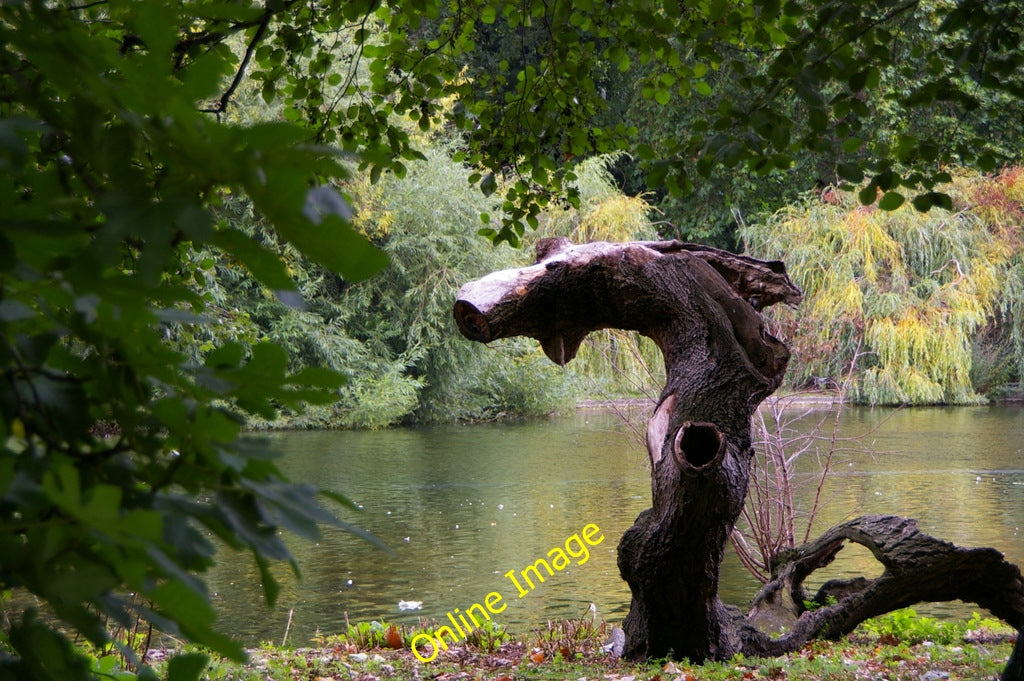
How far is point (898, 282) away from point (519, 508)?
914 cm

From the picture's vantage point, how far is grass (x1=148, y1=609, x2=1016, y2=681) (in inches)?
160

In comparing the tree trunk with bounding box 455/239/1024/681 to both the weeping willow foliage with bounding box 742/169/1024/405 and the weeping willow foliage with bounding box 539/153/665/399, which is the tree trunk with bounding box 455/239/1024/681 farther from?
the weeping willow foliage with bounding box 539/153/665/399

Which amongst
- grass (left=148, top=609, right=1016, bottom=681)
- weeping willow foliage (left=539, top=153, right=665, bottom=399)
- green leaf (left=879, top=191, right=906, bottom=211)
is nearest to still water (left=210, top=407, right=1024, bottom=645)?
grass (left=148, top=609, right=1016, bottom=681)

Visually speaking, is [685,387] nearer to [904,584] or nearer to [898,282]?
[904,584]

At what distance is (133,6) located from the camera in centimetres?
57

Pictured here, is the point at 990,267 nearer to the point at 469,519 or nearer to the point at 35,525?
the point at 469,519

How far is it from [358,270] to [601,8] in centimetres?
329

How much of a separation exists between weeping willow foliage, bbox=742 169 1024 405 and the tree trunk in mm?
11147

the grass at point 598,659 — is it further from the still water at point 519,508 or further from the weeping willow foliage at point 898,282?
the weeping willow foliage at point 898,282

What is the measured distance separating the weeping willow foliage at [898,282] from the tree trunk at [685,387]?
11.1 m

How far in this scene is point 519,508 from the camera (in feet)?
32.2

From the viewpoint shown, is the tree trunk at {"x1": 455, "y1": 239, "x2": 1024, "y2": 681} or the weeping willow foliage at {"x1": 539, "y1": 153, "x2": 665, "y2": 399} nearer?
the tree trunk at {"x1": 455, "y1": 239, "x2": 1024, "y2": 681}

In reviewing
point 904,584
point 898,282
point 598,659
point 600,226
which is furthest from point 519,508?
point 898,282

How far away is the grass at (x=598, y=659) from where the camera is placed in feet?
13.3
